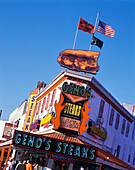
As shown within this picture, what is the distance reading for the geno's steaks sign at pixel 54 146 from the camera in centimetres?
2881

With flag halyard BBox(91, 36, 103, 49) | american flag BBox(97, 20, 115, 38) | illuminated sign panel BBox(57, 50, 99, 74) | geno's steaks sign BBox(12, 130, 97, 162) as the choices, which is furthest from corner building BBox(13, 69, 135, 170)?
american flag BBox(97, 20, 115, 38)

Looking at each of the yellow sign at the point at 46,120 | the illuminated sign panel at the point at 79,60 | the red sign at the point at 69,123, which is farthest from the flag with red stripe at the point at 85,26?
the red sign at the point at 69,123

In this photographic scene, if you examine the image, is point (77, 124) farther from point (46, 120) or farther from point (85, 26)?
point (85, 26)

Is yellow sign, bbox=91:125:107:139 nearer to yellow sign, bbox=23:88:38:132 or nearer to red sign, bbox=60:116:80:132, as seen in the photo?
red sign, bbox=60:116:80:132

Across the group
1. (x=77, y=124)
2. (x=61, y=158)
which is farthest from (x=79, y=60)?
(x=61, y=158)

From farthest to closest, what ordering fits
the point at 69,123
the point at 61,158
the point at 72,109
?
the point at 72,109
the point at 69,123
the point at 61,158

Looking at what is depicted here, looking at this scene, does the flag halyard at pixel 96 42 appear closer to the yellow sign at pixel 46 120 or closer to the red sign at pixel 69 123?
the yellow sign at pixel 46 120

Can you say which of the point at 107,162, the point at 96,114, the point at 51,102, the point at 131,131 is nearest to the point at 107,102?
the point at 96,114

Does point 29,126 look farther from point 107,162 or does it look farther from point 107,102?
point 107,162

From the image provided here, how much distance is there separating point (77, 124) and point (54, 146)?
16.6ft

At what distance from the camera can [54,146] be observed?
95.3 ft

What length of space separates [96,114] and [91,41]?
869 centimetres

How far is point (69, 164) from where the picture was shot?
33219 mm

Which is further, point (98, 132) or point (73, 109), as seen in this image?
point (98, 132)
